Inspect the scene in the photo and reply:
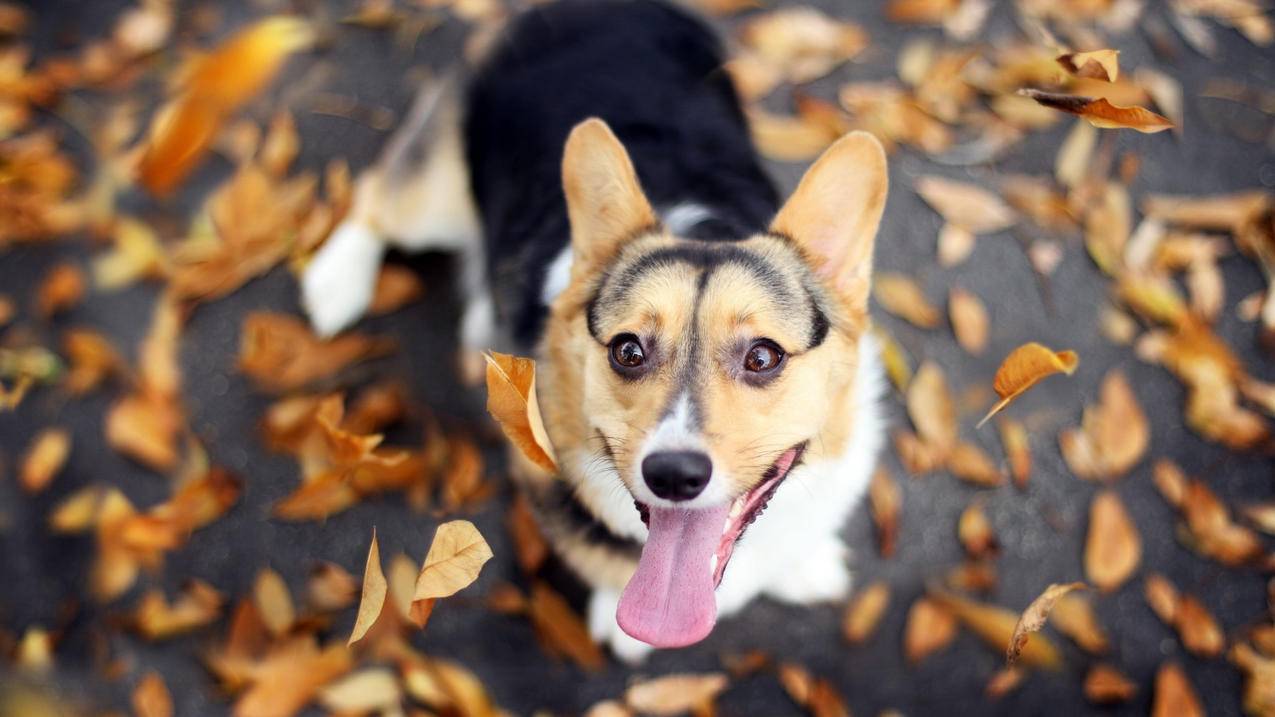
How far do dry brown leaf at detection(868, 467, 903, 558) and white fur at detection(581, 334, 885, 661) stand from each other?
12.5 inches

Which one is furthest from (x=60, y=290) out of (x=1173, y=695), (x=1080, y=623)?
(x=1173, y=695)

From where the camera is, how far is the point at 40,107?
167 inches

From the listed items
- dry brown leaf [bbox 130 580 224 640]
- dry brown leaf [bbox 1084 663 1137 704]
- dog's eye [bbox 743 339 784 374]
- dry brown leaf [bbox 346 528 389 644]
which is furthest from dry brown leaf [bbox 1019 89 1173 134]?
dry brown leaf [bbox 130 580 224 640]

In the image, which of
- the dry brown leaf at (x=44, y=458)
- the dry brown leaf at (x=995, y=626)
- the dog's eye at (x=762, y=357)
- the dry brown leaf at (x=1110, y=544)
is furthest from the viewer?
the dry brown leaf at (x=44, y=458)

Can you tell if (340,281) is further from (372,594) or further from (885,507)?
(885,507)

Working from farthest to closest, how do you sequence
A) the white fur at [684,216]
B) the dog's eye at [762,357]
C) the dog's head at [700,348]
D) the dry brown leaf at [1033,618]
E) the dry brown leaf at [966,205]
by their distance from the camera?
1. the dry brown leaf at [966,205]
2. the white fur at [684,216]
3. the dry brown leaf at [1033,618]
4. the dog's eye at [762,357]
5. the dog's head at [700,348]

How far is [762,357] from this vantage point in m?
2.35

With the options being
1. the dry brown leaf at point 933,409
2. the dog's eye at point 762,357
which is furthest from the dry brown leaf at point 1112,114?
the dry brown leaf at point 933,409

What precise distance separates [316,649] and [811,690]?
1.86 meters

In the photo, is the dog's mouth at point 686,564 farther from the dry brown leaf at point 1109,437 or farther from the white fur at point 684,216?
the dry brown leaf at point 1109,437

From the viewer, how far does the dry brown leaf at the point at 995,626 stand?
3.24 m

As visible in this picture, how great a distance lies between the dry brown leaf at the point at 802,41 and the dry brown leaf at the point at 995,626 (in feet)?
8.53

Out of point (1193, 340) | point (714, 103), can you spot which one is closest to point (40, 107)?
point (714, 103)

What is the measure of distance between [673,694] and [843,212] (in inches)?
74.2
